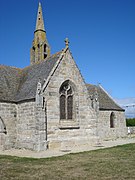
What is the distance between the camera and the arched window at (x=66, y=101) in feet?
58.1

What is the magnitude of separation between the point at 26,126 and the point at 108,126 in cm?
1186

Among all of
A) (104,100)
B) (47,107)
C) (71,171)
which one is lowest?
(71,171)

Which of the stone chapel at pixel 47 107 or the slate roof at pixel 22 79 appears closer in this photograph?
the stone chapel at pixel 47 107

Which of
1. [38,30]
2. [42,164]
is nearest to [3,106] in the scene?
[42,164]

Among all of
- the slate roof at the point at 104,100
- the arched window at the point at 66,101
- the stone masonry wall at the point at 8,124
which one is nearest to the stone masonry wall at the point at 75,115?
the arched window at the point at 66,101

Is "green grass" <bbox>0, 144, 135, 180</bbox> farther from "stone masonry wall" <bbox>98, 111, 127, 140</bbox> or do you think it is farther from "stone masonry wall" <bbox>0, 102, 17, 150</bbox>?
"stone masonry wall" <bbox>98, 111, 127, 140</bbox>

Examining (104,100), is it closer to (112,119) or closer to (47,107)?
(112,119)

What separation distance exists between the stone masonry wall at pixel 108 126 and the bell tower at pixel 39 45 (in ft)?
30.6

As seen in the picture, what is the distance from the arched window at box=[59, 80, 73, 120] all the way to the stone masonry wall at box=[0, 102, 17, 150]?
3702 millimetres

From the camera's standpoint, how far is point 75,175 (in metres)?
8.05

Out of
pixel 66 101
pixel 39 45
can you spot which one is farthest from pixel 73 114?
pixel 39 45

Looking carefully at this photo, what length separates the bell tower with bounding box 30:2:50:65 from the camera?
86.4ft

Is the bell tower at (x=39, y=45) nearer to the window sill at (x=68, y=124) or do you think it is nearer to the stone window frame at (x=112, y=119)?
the stone window frame at (x=112, y=119)

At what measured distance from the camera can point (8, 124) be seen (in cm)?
1714
